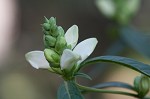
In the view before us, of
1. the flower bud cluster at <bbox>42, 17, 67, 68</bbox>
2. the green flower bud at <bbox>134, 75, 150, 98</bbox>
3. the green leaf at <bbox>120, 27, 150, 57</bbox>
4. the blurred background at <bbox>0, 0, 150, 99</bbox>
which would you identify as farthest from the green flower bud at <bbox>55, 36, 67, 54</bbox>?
the blurred background at <bbox>0, 0, 150, 99</bbox>

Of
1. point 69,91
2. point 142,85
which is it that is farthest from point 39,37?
point 69,91

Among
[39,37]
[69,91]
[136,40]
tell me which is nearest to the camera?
[69,91]

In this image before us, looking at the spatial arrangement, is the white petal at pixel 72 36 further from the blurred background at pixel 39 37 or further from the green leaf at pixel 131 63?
the blurred background at pixel 39 37

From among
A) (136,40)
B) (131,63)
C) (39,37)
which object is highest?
(131,63)

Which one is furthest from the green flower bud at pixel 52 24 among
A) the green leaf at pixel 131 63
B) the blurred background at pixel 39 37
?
the blurred background at pixel 39 37

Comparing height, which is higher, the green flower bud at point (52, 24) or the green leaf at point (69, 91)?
the green flower bud at point (52, 24)

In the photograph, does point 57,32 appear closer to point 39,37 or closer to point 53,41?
point 53,41

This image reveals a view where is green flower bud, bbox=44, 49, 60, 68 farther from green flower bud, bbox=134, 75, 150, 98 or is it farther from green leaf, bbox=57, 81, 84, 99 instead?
green flower bud, bbox=134, 75, 150, 98
